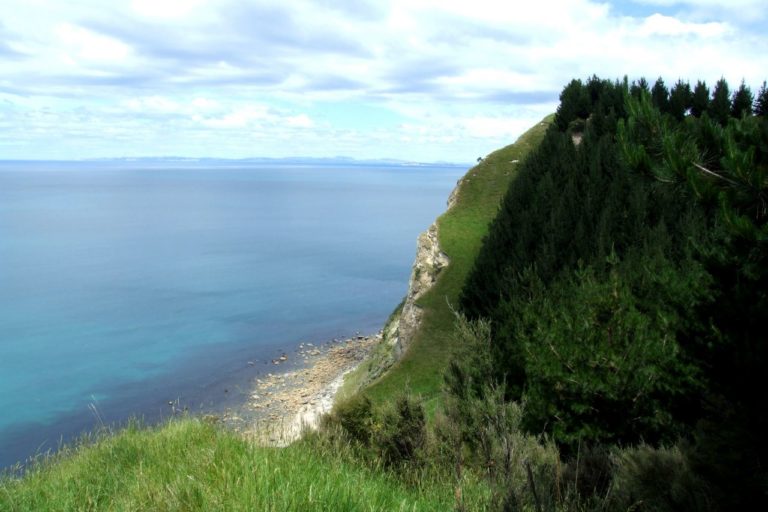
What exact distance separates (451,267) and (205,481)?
36.0 meters

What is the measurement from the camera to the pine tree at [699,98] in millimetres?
50375

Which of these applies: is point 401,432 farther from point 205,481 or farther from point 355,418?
point 205,481

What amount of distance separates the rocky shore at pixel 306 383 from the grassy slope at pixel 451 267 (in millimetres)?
5150

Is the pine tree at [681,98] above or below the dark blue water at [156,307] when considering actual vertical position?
above

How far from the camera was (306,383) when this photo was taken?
44812 mm

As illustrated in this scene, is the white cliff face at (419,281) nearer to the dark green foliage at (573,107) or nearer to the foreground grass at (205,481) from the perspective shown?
the dark green foliage at (573,107)

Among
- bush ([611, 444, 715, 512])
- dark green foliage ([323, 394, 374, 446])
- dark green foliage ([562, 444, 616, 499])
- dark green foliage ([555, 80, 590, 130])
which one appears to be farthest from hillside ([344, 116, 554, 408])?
bush ([611, 444, 715, 512])

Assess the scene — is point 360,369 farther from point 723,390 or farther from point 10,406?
point 723,390

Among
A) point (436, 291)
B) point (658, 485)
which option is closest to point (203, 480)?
point (658, 485)

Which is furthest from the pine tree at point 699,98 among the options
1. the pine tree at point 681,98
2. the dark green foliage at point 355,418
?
the dark green foliage at point 355,418

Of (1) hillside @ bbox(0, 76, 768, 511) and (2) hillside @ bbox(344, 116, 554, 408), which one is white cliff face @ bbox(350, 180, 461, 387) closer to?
(2) hillside @ bbox(344, 116, 554, 408)

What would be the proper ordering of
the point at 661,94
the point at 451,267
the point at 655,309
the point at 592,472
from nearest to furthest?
the point at 592,472, the point at 655,309, the point at 451,267, the point at 661,94

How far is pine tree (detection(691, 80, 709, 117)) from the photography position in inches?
1983

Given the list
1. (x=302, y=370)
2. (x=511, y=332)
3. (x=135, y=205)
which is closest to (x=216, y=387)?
(x=302, y=370)
